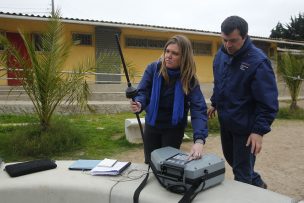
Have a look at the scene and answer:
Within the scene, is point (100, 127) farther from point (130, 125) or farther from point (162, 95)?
point (162, 95)

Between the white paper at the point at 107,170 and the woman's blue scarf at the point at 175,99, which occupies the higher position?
the woman's blue scarf at the point at 175,99

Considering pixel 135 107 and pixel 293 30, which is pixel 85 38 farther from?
pixel 293 30

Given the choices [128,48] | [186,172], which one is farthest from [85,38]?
[186,172]

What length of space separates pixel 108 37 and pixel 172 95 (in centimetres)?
1142

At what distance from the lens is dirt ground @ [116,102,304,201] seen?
4602mm

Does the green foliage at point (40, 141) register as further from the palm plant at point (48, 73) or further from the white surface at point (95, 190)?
the white surface at point (95, 190)

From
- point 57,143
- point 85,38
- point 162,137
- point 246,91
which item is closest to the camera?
Result: point 246,91

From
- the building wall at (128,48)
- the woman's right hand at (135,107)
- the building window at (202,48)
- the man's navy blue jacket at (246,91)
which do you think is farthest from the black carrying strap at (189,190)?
the building window at (202,48)

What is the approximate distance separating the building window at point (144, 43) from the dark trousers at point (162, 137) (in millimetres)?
11805

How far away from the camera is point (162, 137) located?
311 cm

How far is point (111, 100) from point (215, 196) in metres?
9.97

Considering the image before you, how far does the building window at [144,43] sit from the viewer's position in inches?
581

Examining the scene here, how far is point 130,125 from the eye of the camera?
22.1ft

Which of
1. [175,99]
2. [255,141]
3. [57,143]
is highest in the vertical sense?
[175,99]
